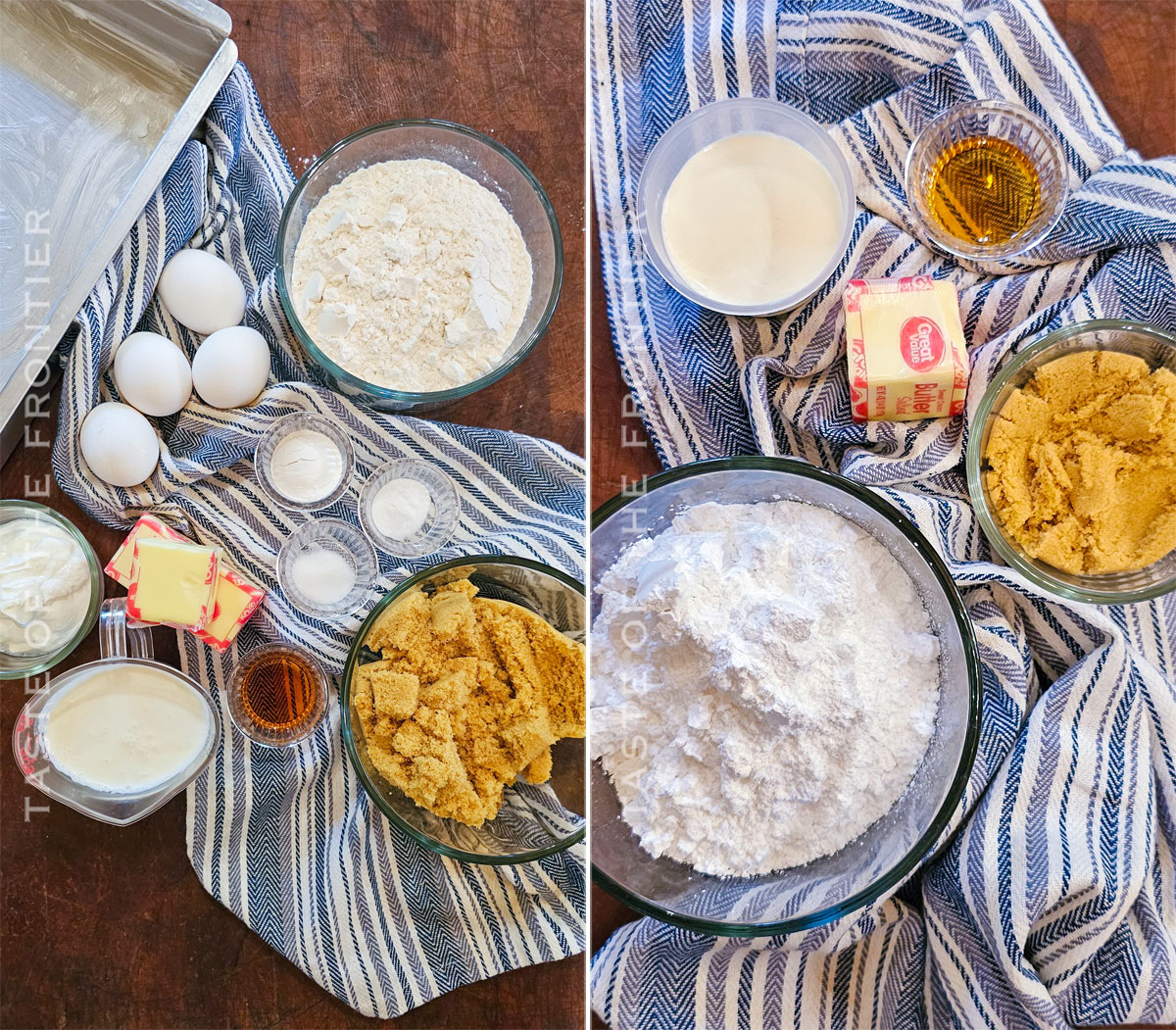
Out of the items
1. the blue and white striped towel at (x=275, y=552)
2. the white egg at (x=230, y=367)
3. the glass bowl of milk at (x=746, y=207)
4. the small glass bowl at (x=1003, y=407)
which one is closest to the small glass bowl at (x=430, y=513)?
the blue and white striped towel at (x=275, y=552)

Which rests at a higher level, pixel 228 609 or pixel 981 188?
pixel 981 188

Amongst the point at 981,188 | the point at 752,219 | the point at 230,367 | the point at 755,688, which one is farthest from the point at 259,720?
the point at 981,188

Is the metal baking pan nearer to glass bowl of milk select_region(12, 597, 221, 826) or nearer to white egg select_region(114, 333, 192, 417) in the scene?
white egg select_region(114, 333, 192, 417)

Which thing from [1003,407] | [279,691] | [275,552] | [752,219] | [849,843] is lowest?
[849,843]

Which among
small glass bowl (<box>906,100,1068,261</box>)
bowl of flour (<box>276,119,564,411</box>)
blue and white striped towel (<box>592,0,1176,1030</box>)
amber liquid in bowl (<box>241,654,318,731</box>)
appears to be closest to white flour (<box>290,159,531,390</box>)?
bowl of flour (<box>276,119,564,411</box>)

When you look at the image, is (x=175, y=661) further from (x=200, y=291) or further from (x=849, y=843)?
(x=849, y=843)

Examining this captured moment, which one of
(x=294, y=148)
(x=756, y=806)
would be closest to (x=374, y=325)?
(x=294, y=148)
